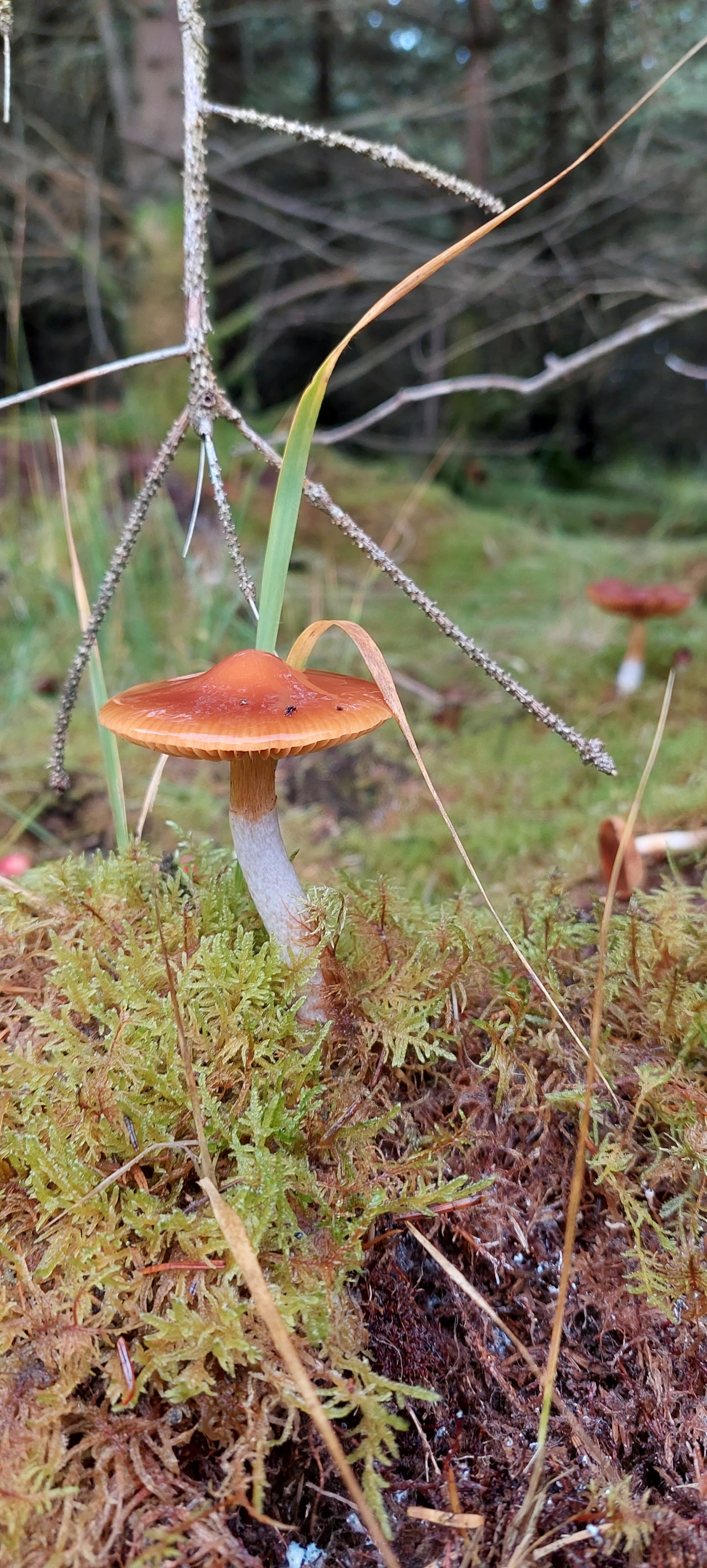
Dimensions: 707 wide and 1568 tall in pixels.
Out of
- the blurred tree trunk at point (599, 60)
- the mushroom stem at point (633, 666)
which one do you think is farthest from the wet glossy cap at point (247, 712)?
the blurred tree trunk at point (599, 60)

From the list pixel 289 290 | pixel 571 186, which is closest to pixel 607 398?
pixel 571 186

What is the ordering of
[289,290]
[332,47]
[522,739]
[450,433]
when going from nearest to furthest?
[522,739] → [289,290] → [450,433] → [332,47]

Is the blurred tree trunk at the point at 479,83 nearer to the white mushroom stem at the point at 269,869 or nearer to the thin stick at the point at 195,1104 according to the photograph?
the white mushroom stem at the point at 269,869

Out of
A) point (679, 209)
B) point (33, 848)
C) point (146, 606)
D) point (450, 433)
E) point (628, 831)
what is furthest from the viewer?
point (450, 433)

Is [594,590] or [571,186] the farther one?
[571,186]

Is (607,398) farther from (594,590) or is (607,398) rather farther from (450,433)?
(594,590)

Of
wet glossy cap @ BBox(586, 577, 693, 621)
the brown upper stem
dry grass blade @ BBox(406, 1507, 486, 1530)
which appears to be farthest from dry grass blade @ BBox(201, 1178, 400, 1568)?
wet glossy cap @ BBox(586, 577, 693, 621)
